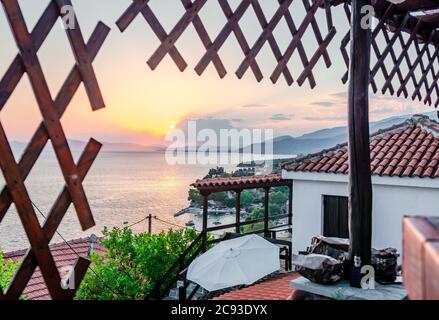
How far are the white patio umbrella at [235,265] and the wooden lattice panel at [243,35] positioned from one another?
2.57 m

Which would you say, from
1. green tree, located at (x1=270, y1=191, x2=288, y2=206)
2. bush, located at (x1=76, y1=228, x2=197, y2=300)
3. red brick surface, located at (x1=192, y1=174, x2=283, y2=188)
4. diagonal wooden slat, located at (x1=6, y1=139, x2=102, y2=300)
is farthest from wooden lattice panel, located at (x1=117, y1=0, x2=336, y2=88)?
green tree, located at (x1=270, y1=191, x2=288, y2=206)

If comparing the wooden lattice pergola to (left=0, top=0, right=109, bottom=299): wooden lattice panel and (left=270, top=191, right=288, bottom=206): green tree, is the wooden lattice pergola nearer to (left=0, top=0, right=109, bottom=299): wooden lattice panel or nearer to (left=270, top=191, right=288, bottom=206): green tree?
(left=0, top=0, right=109, bottom=299): wooden lattice panel

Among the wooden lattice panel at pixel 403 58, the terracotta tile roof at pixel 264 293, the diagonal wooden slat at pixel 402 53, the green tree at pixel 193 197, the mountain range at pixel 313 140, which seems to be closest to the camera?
the terracotta tile roof at pixel 264 293

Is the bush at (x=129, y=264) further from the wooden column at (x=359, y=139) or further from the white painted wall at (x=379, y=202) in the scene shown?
the wooden column at (x=359, y=139)

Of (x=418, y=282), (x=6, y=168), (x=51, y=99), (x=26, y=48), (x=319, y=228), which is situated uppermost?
(x=26, y=48)

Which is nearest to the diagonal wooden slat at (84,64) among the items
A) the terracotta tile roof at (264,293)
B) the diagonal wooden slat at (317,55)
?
the diagonal wooden slat at (317,55)

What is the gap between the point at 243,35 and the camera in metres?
2.13

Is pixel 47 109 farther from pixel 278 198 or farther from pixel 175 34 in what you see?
pixel 278 198

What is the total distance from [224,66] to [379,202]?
353 centimetres

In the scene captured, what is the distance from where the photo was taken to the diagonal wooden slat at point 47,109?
116 centimetres

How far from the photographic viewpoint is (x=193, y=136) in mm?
3572

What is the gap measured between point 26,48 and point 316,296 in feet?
5.10
